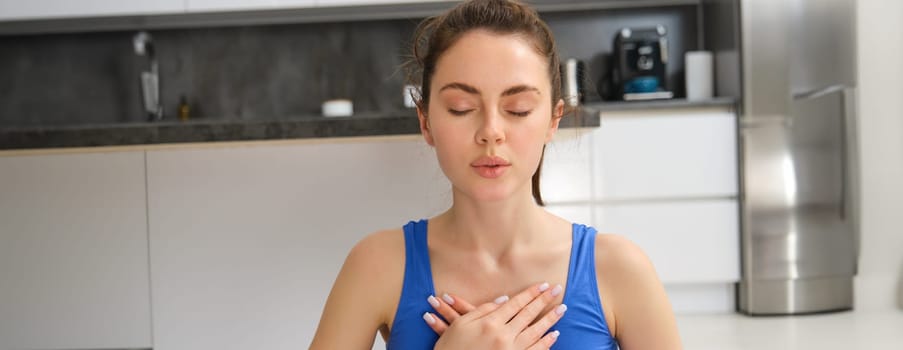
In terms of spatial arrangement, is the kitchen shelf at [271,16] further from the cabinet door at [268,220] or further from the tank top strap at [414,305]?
the tank top strap at [414,305]

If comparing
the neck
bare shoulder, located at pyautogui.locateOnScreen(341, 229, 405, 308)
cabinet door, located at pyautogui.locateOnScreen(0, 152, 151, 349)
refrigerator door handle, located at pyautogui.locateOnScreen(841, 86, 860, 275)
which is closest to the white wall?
refrigerator door handle, located at pyautogui.locateOnScreen(841, 86, 860, 275)

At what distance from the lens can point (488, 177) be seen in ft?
3.39

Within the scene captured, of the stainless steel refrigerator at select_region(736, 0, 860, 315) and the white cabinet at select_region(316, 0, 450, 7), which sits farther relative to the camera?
the white cabinet at select_region(316, 0, 450, 7)

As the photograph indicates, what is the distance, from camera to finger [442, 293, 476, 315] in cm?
105

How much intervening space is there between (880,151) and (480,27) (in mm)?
3569

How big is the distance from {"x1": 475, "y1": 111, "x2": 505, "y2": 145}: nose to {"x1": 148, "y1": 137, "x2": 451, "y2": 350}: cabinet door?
867 millimetres

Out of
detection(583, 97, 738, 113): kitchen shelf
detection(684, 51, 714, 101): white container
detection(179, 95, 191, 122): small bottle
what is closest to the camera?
detection(583, 97, 738, 113): kitchen shelf

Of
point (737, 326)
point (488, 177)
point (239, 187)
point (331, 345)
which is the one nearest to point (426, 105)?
point (488, 177)

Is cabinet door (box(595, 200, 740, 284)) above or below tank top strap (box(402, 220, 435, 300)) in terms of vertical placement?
below

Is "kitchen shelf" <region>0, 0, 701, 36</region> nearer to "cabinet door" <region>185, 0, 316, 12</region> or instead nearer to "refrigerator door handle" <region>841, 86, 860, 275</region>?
"cabinet door" <region>185, 0, 316, 12</region>

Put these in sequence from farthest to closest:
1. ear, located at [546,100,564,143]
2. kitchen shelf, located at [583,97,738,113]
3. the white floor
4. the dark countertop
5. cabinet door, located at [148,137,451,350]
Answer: kitchen shelf, located at [583,97,738,113] → the white floor → cabinet door, located at [148,137,451,350] → the dark countertop → ear, located at [546,100,564,143]

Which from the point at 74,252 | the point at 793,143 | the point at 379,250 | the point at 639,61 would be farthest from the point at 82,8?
the point at 379,250

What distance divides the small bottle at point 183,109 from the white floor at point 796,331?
2.51 metres

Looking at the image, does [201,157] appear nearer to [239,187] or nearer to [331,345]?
[239,187]
